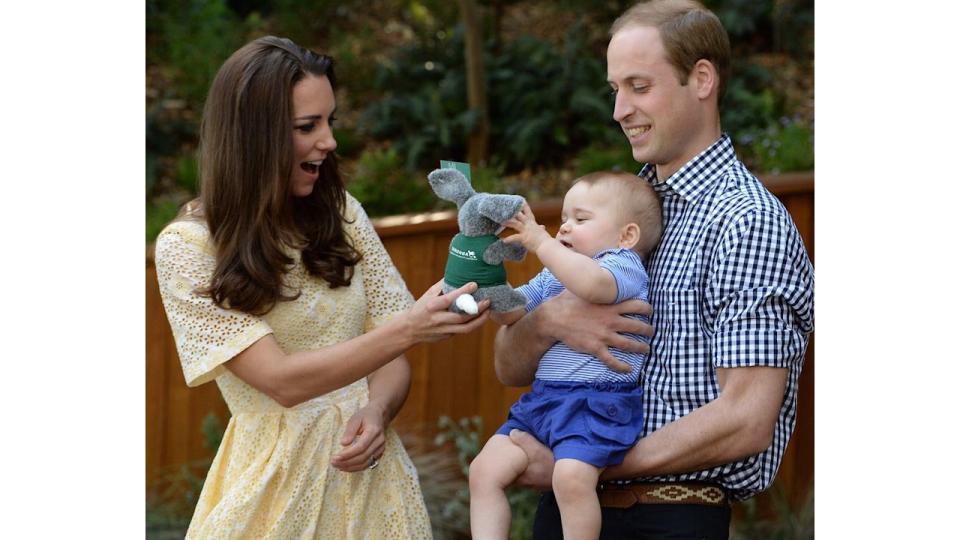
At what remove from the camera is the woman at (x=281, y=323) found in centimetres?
308

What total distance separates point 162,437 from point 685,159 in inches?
177

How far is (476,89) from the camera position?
798cm

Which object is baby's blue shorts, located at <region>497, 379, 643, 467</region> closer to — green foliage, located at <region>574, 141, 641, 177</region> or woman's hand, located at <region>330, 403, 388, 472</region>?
woman's hand, located at <region>330, 403, 388, 472</region>

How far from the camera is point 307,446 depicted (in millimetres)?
3246

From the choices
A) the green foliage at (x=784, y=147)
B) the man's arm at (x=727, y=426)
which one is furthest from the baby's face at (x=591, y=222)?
the green foliage at (x=784, y=147)

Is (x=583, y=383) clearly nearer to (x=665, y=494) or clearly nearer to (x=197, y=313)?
(x=665, y=494)

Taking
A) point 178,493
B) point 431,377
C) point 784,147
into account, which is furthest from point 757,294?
point 178,493

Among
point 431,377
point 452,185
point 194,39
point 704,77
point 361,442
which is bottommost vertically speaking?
point 431,377

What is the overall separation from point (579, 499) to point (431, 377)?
3563 millimetres

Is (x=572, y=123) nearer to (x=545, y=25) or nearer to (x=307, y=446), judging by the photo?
(x=545, y=25)

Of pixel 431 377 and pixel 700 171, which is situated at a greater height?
pixel 700 171

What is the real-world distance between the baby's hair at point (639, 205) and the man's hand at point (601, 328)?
17 cm

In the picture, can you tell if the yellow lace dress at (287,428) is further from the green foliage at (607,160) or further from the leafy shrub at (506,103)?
the leafy shrub at (506,103)

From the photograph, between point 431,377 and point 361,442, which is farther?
point 431,377
